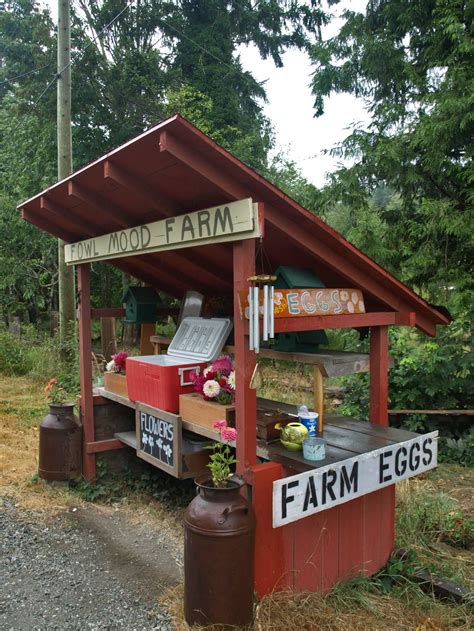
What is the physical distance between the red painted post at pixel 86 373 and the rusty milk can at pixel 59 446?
0.10 m

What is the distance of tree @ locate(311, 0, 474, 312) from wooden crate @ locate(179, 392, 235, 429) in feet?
13.5

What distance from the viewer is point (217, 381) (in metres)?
3.54

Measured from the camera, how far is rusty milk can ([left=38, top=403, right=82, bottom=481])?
473 centimetres

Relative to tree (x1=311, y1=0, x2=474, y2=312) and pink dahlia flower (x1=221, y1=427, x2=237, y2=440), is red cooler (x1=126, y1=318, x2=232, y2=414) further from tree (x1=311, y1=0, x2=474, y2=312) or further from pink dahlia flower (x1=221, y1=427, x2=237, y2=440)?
tree (x1=311, y1=0, x2=474, y2=312)

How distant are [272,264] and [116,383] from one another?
2.02 metres

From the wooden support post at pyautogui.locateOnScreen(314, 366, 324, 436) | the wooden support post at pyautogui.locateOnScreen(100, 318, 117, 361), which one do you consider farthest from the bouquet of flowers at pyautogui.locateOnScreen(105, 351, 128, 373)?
the wooden support post at pyautogui.locateOnScreen(100, 318, 117, 361)

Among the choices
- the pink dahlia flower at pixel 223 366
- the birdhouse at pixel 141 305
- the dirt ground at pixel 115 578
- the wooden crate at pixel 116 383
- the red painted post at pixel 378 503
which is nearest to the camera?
the dirt ground at pixel 115 578

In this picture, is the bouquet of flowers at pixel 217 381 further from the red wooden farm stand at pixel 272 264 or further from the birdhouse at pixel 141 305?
the birdhouse at pixel 141 305

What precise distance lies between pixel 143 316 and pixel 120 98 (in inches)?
470

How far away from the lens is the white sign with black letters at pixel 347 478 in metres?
Answer: 2.62

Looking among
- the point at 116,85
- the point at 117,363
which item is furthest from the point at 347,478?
the point at 116,85

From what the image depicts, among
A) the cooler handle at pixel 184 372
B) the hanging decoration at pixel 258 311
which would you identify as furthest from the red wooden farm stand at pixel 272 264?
the cooler handle at pixel 184 372

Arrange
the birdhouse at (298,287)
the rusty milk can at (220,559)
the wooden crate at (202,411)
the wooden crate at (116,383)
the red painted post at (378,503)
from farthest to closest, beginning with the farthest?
the wooden crate at (116,383)
the red painted post at (378,503)
the wooden crate at (202,411)
the birdhouse at (298,287)
the rusty milk can at (220,559)

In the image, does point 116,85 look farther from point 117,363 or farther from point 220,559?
point 220,559
